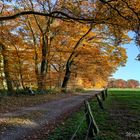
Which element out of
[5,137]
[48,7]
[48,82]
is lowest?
[5,137]

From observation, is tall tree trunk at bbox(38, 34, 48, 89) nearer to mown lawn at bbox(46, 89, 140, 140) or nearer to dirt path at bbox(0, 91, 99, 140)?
dirt path at bbox(0, 91, 99, 140)

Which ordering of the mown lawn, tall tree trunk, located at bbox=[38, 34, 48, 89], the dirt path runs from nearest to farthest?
the mown lawn, the dirt path, tall tree trunk, located at bbox=[38, 34, 48, 89]

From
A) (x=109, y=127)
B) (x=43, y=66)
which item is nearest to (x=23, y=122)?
(x=109, y=127)

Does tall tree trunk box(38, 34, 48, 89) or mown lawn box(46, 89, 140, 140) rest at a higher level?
tall tree trunk box(38, 34, 48, 89)

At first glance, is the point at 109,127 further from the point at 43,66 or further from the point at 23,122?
the point at 43,66

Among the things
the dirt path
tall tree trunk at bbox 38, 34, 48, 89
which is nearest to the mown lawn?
the dirt path

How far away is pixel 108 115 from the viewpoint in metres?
19.1

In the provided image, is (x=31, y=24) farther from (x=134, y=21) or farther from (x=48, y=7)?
(x=134, y=21)

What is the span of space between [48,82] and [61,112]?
21468 millimetres

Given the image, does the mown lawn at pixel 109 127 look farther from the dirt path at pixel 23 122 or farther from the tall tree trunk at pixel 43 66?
the tall tree trunk at pixel 43 66

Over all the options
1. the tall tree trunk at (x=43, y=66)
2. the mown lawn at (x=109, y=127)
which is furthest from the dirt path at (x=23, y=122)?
the tall tree trunk at (x=43, y=66)

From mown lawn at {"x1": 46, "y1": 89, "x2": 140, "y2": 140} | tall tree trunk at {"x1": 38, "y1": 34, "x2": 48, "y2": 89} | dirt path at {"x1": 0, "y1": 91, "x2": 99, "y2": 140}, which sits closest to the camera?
mown lawn at {"x1": 46, "y1": 89, "x2": 140, "y2": 140}

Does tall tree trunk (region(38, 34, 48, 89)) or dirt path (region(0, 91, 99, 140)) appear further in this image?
tall tree trunk (region(38, 34, 48, 89))

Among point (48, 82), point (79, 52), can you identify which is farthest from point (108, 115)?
point (79, 52)
